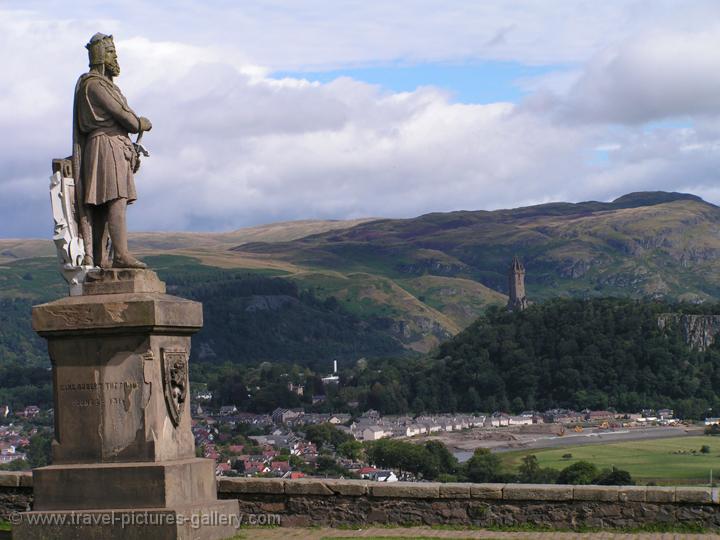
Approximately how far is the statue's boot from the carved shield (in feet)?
3.11

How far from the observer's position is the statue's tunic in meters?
12.4

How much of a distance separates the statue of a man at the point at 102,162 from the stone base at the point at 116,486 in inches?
75.1

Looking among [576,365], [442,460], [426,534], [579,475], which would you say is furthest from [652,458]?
[426,534]

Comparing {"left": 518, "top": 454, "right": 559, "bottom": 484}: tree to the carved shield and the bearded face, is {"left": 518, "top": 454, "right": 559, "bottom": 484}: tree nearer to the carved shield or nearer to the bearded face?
the carved shield

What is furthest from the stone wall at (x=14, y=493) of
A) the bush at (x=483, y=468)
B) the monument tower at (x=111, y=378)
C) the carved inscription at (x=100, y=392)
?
the bush at (x=483, y=468)

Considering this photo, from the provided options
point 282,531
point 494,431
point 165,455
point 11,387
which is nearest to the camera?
point 165,455

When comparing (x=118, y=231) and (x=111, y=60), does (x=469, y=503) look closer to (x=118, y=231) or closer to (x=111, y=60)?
(x=118, y=231)

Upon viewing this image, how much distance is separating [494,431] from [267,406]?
108 feet

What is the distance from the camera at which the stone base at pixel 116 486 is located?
11.6 meters

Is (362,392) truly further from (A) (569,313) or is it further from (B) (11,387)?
(B) (11,387)

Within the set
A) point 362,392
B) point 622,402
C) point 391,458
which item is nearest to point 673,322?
point 622,402

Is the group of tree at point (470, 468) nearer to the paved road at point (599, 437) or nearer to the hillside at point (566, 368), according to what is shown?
the paved road at point (599, 437)

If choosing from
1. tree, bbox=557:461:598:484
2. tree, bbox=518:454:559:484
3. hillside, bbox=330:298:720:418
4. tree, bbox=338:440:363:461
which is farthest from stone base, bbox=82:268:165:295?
hillside, bbox=330:298:720:418

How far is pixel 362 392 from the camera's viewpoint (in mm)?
175125
